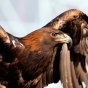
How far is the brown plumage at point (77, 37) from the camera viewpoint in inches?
416

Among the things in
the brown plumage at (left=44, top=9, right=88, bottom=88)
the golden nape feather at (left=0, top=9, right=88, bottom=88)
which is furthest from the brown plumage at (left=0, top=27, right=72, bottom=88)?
the brown plumage at (left=44, top=9, right=88, bottom=88)

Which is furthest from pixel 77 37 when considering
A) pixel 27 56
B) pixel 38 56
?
pixel 27 56

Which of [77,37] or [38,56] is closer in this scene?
[38,56]

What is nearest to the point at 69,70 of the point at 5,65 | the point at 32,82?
the point at 32,82

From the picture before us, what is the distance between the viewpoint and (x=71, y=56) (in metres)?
11.0

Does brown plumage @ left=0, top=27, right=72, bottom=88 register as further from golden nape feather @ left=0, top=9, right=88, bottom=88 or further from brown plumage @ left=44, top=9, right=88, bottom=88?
brown plumage @ left=44, top=9, right=88, bottom=88

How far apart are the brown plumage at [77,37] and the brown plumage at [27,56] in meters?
1.42

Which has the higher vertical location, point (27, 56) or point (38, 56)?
point (27, 56)

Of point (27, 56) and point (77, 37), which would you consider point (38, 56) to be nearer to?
point (27, 56)

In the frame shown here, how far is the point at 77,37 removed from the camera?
11031mm

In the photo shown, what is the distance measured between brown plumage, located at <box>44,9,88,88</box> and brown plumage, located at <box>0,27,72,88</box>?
142cm

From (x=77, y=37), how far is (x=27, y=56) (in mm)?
2364

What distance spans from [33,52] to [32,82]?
2.29 ft

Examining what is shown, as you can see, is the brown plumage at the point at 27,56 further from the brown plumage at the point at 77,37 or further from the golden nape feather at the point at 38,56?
the brown plumage at the point at 77,37
